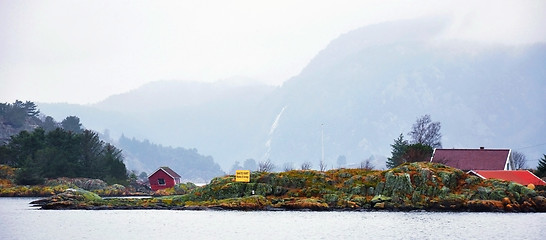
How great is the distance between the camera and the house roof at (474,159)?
11356 centimetres

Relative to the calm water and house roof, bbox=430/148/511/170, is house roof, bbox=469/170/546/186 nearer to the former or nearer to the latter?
house roof, bbox=430/148/511/170

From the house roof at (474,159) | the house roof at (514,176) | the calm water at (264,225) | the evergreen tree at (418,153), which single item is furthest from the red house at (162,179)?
the house roof at (514,176)

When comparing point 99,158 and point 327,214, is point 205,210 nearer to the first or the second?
point 327,214

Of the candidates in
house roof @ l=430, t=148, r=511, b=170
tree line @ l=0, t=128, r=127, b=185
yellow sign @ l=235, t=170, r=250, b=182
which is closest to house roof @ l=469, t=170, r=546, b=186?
house roof @ l=430, t=148, r=511, b=170

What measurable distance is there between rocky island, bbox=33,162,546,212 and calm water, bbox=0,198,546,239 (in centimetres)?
415

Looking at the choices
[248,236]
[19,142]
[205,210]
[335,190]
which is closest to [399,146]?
[335,190]

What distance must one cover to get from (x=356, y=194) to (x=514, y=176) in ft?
76.6

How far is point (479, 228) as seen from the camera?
224 ft

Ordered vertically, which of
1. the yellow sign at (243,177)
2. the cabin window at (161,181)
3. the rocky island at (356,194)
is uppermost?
the cabin window at (161,181)

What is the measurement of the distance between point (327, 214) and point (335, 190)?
10.3m

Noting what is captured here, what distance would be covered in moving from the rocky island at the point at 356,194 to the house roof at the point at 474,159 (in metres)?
21.3

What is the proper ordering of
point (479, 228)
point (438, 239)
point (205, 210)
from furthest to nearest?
point (205, 210), point (479, 228), point (438, 239)

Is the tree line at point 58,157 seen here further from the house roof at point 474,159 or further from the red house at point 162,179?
the house roof at point 474,159

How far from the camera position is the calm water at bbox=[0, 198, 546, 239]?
63719 mm
